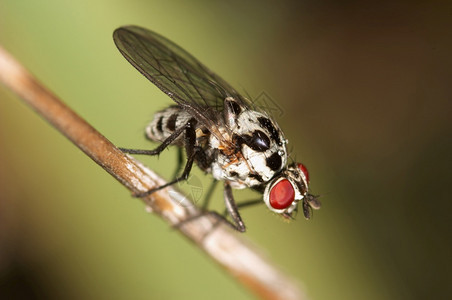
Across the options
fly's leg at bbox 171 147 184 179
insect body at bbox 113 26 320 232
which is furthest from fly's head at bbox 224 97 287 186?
fly's leg at bbox 171 147 184 179

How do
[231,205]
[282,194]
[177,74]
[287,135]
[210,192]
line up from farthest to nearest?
[287,135] → [210,192] → [231,205] → [177,74] → [282,194]

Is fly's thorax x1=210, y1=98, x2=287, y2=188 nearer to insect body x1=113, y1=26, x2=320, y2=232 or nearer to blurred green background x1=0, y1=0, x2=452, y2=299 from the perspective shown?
insect body x1=113, y1=26, x2=320, y2=232

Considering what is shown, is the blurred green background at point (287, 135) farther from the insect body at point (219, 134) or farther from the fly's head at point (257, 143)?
the fly's head at point (257, 143)

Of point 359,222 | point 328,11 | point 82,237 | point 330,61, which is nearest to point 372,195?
point 359,222

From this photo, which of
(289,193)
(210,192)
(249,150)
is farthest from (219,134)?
(210,192)

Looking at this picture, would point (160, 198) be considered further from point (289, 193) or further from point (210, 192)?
point (210, 192)
